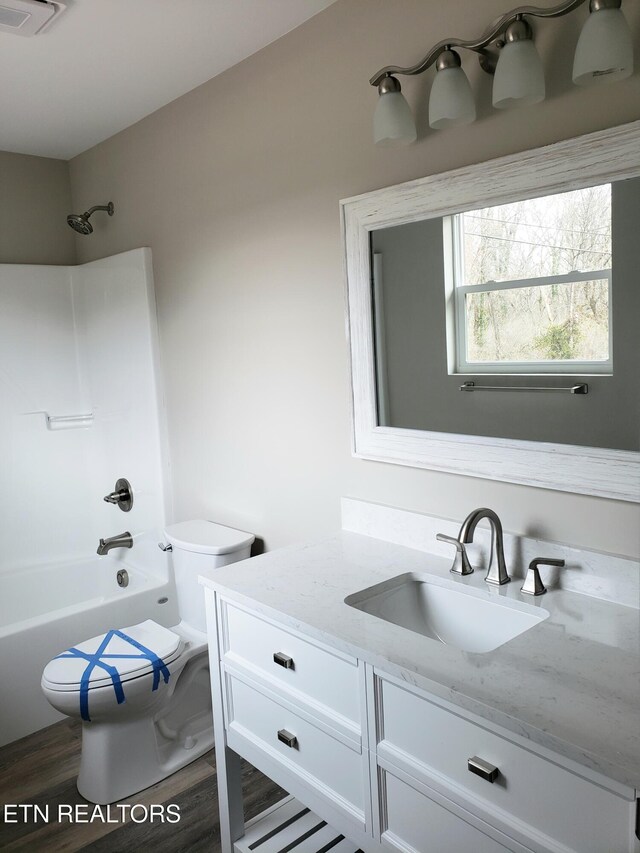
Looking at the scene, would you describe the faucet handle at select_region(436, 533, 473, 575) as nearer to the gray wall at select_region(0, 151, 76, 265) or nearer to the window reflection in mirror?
the window reflection in mirror

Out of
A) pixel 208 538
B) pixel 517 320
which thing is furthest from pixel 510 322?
pixel 208 538

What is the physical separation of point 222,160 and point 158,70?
1.18 feet

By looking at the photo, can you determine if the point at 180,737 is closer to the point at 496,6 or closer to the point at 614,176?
the point at 614,176

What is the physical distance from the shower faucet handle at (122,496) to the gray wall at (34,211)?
45.5 inches

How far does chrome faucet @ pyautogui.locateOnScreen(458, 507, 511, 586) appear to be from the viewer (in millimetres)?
1707

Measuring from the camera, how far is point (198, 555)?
258 centimetres

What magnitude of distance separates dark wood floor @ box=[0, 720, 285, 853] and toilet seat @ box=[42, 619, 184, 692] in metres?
0.43

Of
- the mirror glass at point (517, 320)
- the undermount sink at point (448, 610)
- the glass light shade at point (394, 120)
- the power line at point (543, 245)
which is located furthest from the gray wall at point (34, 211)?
the undermount sink at point (448, 610)

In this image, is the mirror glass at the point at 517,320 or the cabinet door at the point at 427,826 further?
the mirror glass at the point at 517,320

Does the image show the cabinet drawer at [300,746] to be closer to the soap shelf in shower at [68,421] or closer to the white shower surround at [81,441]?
the white shower surround at [81,441]

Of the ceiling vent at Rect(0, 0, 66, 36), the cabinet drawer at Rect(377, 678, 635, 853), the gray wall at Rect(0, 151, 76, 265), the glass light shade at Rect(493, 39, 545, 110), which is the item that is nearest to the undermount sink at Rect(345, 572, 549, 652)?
the cabinet drawer at Rect(377, 678, 635, 853)

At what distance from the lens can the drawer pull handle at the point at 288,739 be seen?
1.68 metres

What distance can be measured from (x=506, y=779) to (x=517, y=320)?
3.33 feet

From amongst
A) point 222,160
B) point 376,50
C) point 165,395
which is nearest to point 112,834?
point 165,395
